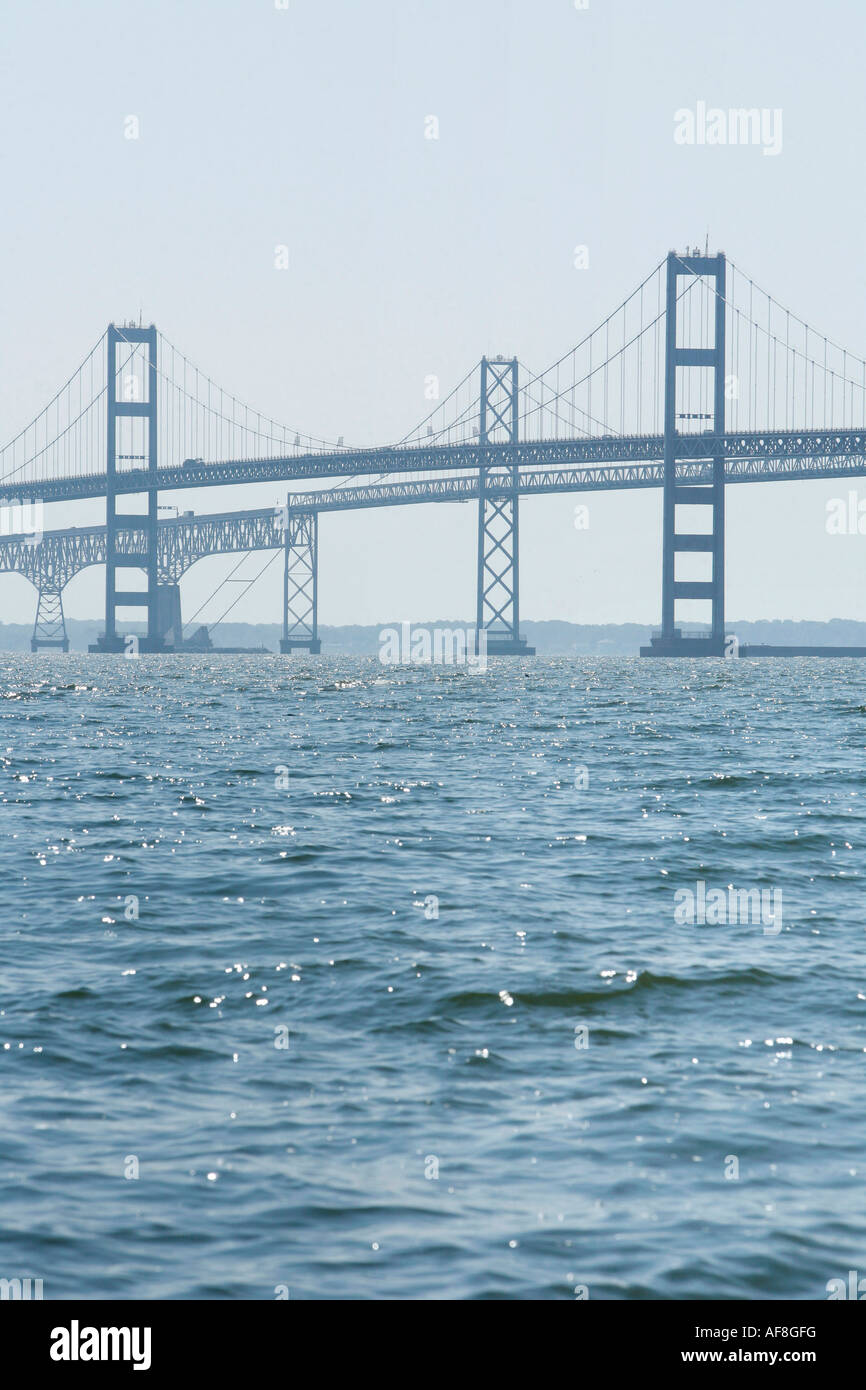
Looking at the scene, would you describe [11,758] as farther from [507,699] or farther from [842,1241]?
[507,699]

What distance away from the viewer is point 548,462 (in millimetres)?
92000

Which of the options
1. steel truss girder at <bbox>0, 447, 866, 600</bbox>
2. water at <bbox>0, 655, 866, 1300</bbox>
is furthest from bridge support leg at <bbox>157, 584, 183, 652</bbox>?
water at <bbox>0, 655, 866, 1300</bbox>

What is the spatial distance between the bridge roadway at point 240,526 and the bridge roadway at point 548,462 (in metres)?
0.25

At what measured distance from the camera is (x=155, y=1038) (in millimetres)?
8078

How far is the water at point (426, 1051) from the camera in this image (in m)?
5.59

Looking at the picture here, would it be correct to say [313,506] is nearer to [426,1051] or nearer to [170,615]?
[170,615]

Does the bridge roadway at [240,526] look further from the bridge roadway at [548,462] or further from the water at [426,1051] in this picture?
the water at [426,1051]

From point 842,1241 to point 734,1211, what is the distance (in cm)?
41

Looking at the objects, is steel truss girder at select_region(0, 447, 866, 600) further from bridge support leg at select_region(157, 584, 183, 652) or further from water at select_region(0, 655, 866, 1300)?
water at select_region(0, 655, 866, 1300)

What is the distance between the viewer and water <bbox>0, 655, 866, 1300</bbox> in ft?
18.3

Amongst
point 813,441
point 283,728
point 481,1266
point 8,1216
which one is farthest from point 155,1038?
point 813,441

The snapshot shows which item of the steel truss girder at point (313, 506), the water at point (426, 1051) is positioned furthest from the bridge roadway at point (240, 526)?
the water at point (426, 1051)

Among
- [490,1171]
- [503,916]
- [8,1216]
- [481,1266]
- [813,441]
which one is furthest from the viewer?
[813,441]

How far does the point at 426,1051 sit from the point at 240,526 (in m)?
118
